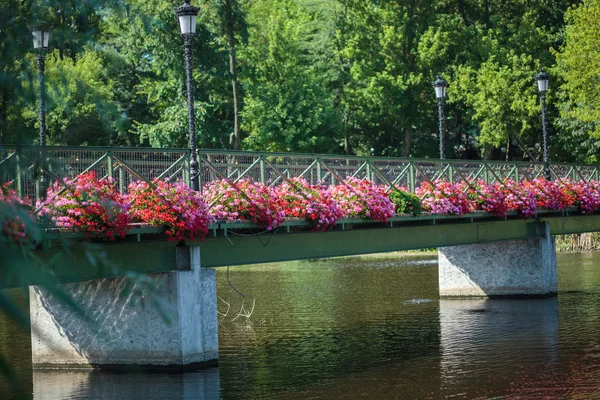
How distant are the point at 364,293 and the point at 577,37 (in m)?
21.5

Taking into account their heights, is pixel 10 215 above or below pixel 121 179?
below

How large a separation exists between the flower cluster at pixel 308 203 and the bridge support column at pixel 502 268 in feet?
34.4

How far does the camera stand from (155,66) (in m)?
56.1

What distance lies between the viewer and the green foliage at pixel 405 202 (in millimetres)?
23788

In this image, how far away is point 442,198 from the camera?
25281 mm

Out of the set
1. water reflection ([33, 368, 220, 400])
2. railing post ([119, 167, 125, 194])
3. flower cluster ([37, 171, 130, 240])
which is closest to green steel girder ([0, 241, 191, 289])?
flower cluster ([37, 171, 130, 240])

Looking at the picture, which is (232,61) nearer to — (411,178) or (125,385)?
(411,178)

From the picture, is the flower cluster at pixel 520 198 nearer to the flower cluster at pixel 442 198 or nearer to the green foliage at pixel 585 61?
the flower cluster at pixel 442 198

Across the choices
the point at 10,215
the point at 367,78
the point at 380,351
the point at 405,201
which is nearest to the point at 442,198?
the point at 405,201

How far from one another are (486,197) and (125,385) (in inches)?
533

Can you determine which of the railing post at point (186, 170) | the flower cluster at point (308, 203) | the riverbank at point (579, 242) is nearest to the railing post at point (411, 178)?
the flower cluster at point (308, 203)

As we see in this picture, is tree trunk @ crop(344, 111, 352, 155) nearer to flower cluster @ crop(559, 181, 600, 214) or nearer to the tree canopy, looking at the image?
the tree canopy

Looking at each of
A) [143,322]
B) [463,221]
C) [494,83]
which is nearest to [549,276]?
[463,221]

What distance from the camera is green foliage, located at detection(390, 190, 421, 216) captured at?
2379cm
